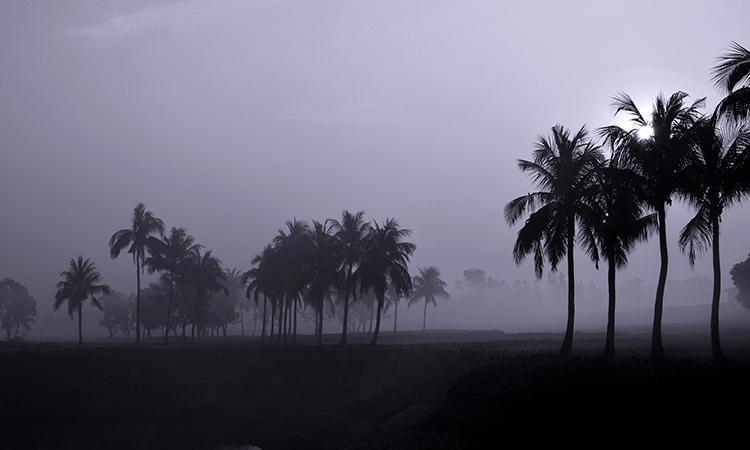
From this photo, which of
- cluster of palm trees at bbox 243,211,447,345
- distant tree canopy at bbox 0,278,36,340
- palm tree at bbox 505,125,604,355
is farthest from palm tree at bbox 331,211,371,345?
distant tree canopy at bbox 0,278,36,340

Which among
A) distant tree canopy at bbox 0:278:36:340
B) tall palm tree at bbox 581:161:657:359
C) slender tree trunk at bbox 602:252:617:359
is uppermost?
tall palm tree at bbox 581:161:657:359

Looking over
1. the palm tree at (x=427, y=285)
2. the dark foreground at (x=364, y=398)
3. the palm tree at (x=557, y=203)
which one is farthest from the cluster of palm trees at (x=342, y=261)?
the palm tree at (x=427, y=285)

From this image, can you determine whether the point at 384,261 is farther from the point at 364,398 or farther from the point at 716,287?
the point at 716,287

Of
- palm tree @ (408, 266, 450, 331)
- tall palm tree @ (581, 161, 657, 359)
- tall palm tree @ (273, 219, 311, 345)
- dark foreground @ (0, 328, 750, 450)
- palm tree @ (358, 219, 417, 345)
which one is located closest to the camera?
dark foreground @ (0, 328, 750, 450)

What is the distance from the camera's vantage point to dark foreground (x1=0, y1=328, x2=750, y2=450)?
16.8m

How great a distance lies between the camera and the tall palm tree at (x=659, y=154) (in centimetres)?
2478

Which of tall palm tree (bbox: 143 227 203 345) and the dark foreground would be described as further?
tall palm tree (bbox: 143 227 203 345)

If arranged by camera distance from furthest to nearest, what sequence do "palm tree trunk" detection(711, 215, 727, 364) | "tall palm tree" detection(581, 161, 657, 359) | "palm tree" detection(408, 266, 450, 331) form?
"palm tree" detection(408, 266, 450, 331)
"tall palm tree" detection(581, 161, 657, 359)
"palm tree trunk" detection(711, 215, 727, 364)

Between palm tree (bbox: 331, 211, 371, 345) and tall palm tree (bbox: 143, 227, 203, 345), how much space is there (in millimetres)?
27782

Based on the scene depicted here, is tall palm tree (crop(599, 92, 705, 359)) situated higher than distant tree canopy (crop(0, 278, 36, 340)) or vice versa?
tall palm tree (crop(599, 92, 705, 359))

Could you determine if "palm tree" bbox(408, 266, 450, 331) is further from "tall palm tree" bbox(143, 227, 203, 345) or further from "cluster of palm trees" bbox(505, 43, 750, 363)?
"cluster of palm trees" bbox(505, 43, 750, 363)

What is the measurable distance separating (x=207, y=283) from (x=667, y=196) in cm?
6156

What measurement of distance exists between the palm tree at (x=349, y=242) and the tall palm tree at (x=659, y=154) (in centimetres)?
2910

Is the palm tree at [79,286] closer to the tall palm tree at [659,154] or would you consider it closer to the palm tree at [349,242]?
the palm tree at [349,242]
